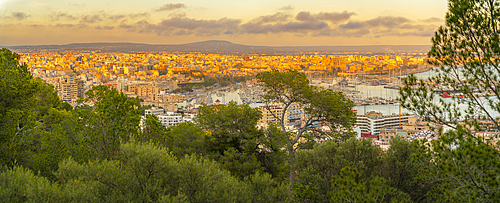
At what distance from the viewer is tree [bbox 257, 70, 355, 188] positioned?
666cm

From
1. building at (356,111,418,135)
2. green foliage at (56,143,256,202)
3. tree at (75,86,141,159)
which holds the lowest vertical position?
building at (356,111,418,135)

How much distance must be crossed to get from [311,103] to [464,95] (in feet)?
11.5

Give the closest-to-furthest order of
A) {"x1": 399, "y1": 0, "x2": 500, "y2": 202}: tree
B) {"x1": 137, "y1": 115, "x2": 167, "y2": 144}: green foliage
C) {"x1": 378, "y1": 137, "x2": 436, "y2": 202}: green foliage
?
{"x1": 399, "y1": 0, "x2": 500, "y2": 202}: tree, {"x1": 378, "y1": 137, "x2": 436, "y2": 202}: green foliage, {"x1": 137, "y1": 115, "x2": 167, "y2": 144}: green foliage

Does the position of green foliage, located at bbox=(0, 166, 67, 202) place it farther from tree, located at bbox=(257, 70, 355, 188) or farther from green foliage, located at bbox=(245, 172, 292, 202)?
tree, located at bbox=(257, 70, 355, 188)

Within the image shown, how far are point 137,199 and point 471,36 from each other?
3476 millimetres

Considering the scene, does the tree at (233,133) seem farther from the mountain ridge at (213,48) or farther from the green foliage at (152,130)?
the mountain ridge at (213,48)

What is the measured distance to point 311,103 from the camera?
271 inches

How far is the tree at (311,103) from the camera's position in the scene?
21.9ft

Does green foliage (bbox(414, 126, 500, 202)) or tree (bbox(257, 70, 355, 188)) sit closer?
green foliage (bbox(414, 126, 500, 202))

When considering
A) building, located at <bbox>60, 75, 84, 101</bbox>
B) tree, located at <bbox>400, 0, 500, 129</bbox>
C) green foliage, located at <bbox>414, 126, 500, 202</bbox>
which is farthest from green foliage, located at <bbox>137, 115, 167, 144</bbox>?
building, located at <bbox>60, 75, 84, 101</bbox>

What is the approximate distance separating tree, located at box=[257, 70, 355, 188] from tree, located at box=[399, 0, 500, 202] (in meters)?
2.87

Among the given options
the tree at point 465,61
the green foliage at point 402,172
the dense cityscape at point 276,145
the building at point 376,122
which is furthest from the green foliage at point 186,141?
the building at point 376,122

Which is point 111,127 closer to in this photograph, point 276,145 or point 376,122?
point 276,145

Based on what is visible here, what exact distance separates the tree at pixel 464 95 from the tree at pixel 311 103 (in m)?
2.87
